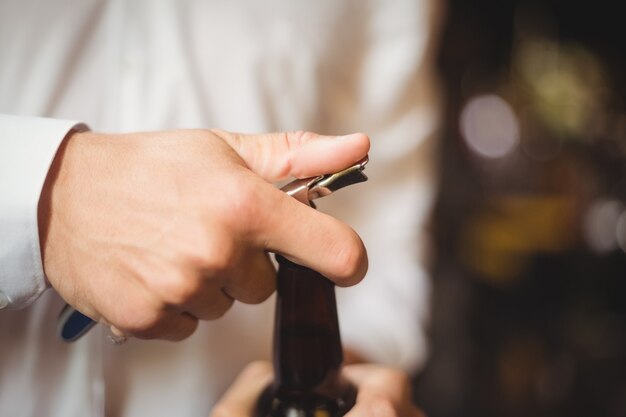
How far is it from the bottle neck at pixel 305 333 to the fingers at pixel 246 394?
0.03 meters

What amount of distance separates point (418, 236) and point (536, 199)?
93cm

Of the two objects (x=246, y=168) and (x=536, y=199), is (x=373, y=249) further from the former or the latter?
(x=536, y=199)

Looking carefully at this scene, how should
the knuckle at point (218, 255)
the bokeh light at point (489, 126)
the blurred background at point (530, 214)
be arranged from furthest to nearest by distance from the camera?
1. the bokeh light at point (489, 126)
2. the blurred background at point (530, 214)
3. the knuckle at point (218, 255)

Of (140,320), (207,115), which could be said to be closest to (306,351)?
(140,320)

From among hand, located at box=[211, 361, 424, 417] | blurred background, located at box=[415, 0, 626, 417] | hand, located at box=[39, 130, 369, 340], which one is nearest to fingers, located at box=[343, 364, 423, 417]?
hand, located at box=[211, 361, 424, 417]

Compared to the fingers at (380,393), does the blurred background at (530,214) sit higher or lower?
lower

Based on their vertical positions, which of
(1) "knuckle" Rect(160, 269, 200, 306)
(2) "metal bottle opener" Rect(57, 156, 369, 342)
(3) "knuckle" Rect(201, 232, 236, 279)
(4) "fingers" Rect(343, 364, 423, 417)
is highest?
(2) "metal bottle opener" Rect(57, 156, 369, 342)

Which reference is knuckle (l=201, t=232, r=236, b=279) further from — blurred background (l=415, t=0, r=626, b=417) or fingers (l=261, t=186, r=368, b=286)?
blurred background (l=415, t=0, r=626, b=417)

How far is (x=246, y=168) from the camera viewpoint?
0.98 ft

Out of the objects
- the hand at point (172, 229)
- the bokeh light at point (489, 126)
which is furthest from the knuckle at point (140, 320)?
the bokeh light at point (489, 126)

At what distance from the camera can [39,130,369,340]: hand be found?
272 mm

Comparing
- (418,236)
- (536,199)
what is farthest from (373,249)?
(536,199)

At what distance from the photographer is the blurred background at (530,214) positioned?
4.42ft

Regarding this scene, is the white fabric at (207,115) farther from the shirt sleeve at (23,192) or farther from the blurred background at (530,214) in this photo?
the blurred background at (530,214)
